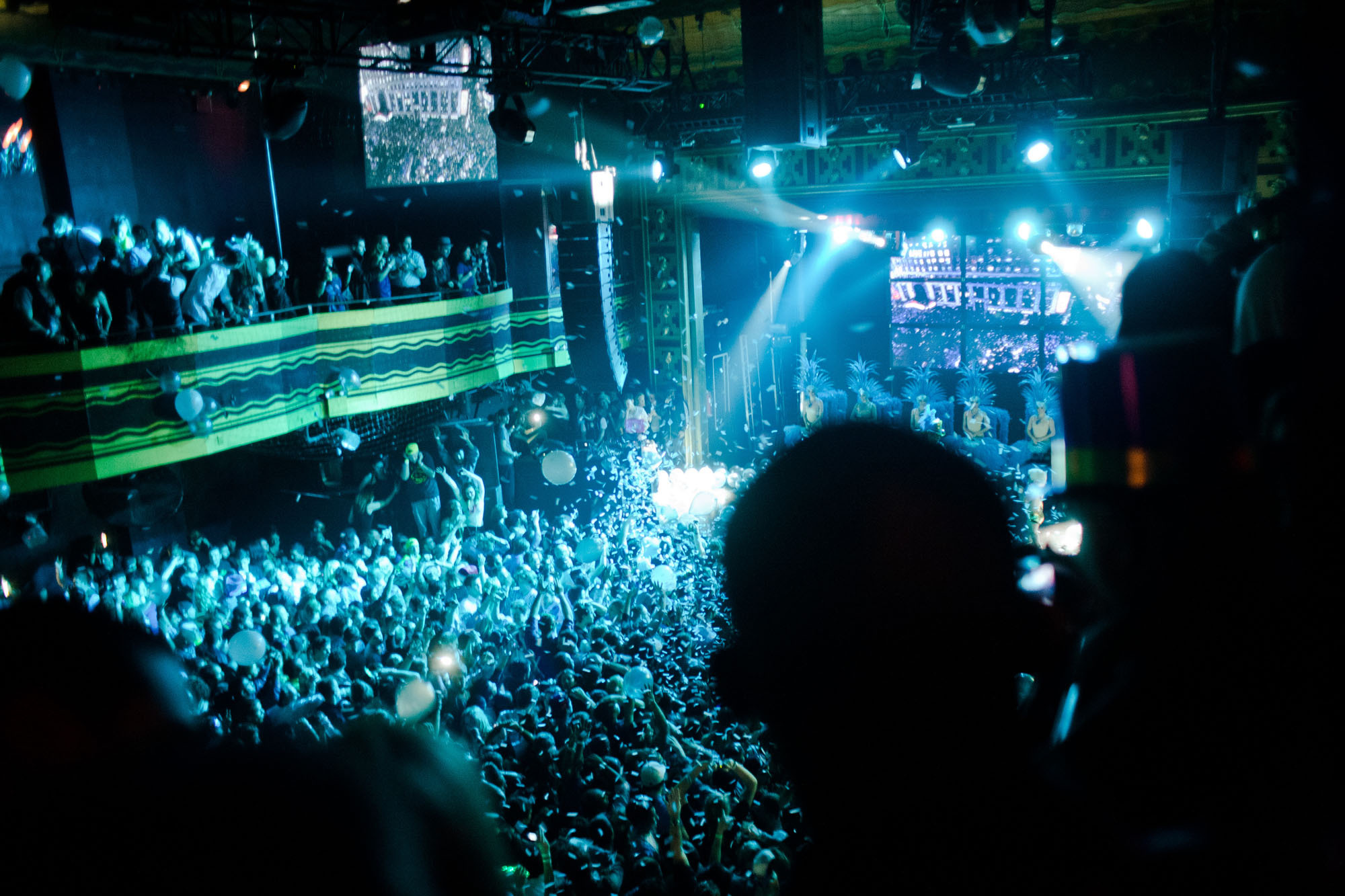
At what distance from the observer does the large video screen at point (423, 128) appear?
13406 millimetres

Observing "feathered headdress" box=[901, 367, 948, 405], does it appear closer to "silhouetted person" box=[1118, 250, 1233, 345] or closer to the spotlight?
the spotlight

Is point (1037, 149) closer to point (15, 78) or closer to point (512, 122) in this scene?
point (512, 122)

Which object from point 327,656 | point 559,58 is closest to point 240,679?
point 327,656

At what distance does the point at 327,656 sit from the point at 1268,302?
695 cm

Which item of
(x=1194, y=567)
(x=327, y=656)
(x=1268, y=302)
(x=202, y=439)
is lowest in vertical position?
(x=327, y=656)

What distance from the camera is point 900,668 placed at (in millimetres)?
766

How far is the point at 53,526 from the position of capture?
1041 cm

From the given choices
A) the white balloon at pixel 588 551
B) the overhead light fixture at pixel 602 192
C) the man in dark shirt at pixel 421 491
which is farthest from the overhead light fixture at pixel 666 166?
the white balloon at pixel 588 551

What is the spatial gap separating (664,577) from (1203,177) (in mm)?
6738

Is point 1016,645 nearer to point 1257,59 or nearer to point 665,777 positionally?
point 1257,59

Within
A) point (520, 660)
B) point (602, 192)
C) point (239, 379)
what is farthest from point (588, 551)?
point (239, 379)

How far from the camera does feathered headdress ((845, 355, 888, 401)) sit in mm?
16000

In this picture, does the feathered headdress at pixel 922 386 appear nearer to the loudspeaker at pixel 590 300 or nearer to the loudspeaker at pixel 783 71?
the loudspeaker at pixel 590 300

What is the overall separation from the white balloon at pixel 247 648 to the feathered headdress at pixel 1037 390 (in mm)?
11483
